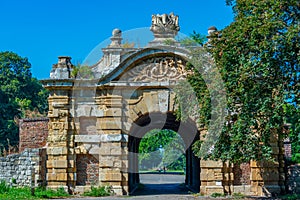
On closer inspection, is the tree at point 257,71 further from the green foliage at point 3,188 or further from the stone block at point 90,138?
the green foliage at point 3,188

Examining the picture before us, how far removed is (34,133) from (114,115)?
5393 mm

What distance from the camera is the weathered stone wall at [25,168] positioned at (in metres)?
19.9

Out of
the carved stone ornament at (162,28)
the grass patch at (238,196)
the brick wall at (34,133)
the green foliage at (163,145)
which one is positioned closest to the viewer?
the grass patch at (238,196)

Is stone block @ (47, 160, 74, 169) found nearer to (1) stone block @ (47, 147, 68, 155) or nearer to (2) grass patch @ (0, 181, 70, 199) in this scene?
(1) stone block @ (47, 147, 68, 155)

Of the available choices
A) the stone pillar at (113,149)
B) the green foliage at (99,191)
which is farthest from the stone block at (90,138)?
the green foliage at (99,191)

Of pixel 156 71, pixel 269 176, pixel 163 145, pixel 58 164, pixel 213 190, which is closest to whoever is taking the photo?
pixel 213 190

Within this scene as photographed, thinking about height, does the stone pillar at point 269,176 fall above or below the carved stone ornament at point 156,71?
below

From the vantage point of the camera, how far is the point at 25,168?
2052 cm

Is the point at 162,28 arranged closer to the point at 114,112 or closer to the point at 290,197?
the point at 114,112

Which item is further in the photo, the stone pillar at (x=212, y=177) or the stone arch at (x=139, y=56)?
the stone arch at (x=139, y=56)

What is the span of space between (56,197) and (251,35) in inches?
380

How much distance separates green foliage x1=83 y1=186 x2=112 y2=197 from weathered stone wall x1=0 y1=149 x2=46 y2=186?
2.15m

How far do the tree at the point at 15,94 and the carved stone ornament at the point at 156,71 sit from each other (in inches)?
858

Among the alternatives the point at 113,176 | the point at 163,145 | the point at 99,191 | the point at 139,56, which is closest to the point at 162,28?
the point at 139,56
